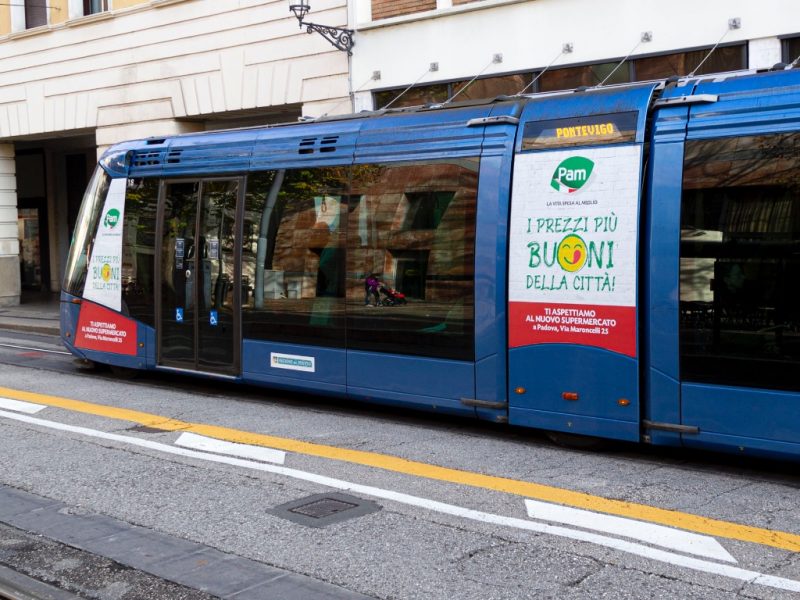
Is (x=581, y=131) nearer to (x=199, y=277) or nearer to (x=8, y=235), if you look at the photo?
(x=199, y=277)

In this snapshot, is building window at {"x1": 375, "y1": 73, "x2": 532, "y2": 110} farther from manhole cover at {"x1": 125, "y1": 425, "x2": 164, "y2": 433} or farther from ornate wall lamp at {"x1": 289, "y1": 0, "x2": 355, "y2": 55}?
manhole cover at {"x1": 125, "y1": 425, "x2": 164, "y2": 433}

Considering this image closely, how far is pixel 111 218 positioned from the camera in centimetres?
1114

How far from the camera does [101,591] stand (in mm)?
4637

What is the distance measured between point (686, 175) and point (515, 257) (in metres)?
1.51

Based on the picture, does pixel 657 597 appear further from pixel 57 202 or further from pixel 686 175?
pixel 57 202

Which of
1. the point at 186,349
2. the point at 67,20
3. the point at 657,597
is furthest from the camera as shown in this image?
the point at 67,20

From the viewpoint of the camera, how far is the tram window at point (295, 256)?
886cm

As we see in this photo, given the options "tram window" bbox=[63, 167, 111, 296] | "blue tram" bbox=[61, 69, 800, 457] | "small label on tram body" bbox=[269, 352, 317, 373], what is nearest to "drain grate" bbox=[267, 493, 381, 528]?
"blue tram" bbox=[61, 69, 800, 457]

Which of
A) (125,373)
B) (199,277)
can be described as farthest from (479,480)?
(125,373)

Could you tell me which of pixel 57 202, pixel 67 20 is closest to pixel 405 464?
pixel 67 20

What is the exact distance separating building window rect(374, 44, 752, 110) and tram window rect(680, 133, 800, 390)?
229 inches

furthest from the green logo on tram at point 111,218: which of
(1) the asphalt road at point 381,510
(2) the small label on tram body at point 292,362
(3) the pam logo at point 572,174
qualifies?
(3) the pam logo at point 572,174

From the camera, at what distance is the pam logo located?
23.5ft

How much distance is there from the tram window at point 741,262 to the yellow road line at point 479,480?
1.22 metres
